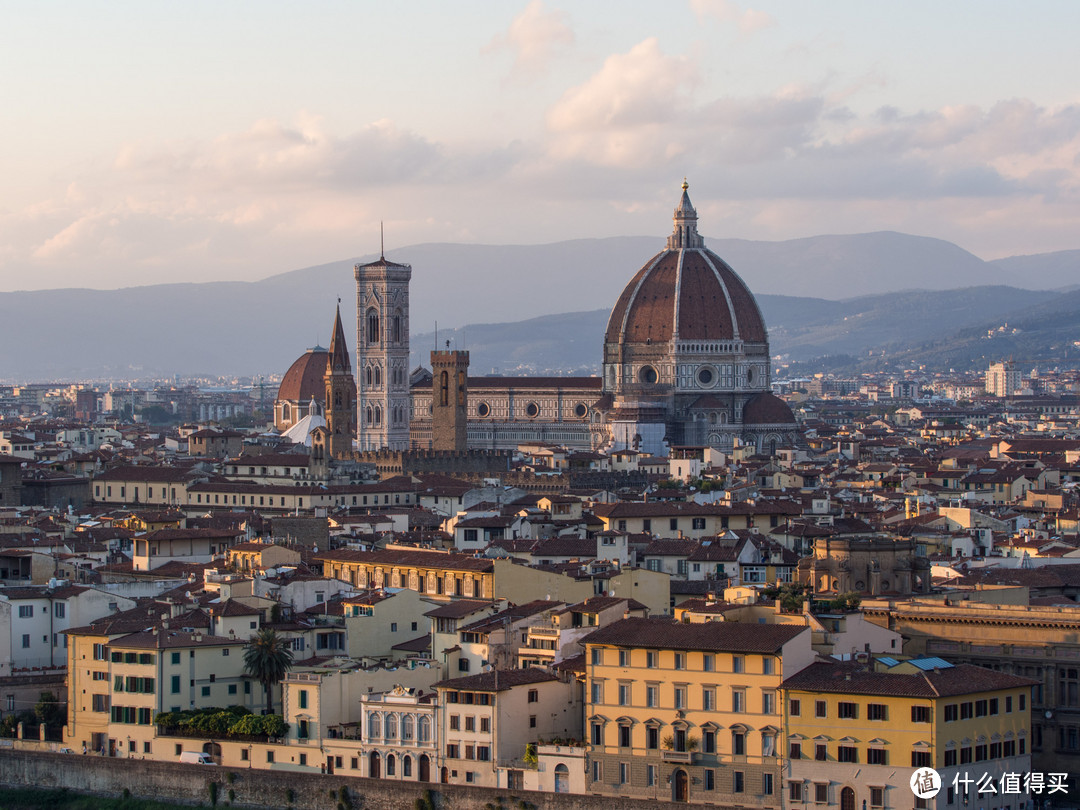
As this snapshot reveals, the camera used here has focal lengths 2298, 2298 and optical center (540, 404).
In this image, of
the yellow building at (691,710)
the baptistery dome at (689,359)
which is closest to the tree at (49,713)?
the yellow building at (691,710)

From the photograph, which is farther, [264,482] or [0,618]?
[264,482]

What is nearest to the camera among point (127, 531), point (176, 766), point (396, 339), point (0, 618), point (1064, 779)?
point (1064, 779)

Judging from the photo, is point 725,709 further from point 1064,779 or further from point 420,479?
point 420,479

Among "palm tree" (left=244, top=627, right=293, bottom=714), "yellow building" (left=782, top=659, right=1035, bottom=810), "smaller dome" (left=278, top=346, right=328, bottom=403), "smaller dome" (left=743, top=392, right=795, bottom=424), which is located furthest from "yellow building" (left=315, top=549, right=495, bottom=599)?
"smaller dome" (left=278, top=346, right=328, bottom=403)

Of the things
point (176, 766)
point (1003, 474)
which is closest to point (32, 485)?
point (1003, 474)

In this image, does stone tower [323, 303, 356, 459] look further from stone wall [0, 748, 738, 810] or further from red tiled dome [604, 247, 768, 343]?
stone wall [0, 748, 738, 810]

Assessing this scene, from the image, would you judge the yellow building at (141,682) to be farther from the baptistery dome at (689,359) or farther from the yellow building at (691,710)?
the baptistery dome at (689,359)

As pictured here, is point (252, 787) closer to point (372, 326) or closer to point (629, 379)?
point (629, 379)
